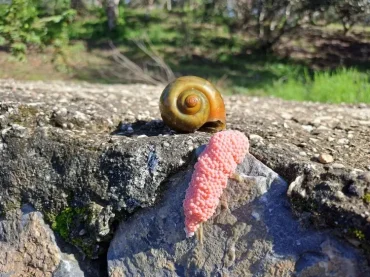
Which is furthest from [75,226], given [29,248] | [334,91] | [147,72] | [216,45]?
[216,45]

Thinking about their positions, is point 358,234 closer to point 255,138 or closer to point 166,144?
point 255,138

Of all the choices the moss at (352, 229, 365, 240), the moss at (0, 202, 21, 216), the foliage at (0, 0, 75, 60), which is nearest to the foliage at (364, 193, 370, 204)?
the moss at (352, 229, 365, 240)

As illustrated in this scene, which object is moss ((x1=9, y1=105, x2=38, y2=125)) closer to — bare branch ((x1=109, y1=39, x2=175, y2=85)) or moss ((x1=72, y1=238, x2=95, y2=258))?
moss ((x1=72, y1=238, x2=95, y2=258))

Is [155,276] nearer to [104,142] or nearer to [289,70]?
[104,142]

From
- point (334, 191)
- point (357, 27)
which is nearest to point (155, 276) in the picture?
point (334, 191)

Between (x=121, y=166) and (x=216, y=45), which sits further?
(x=216, y=45)
